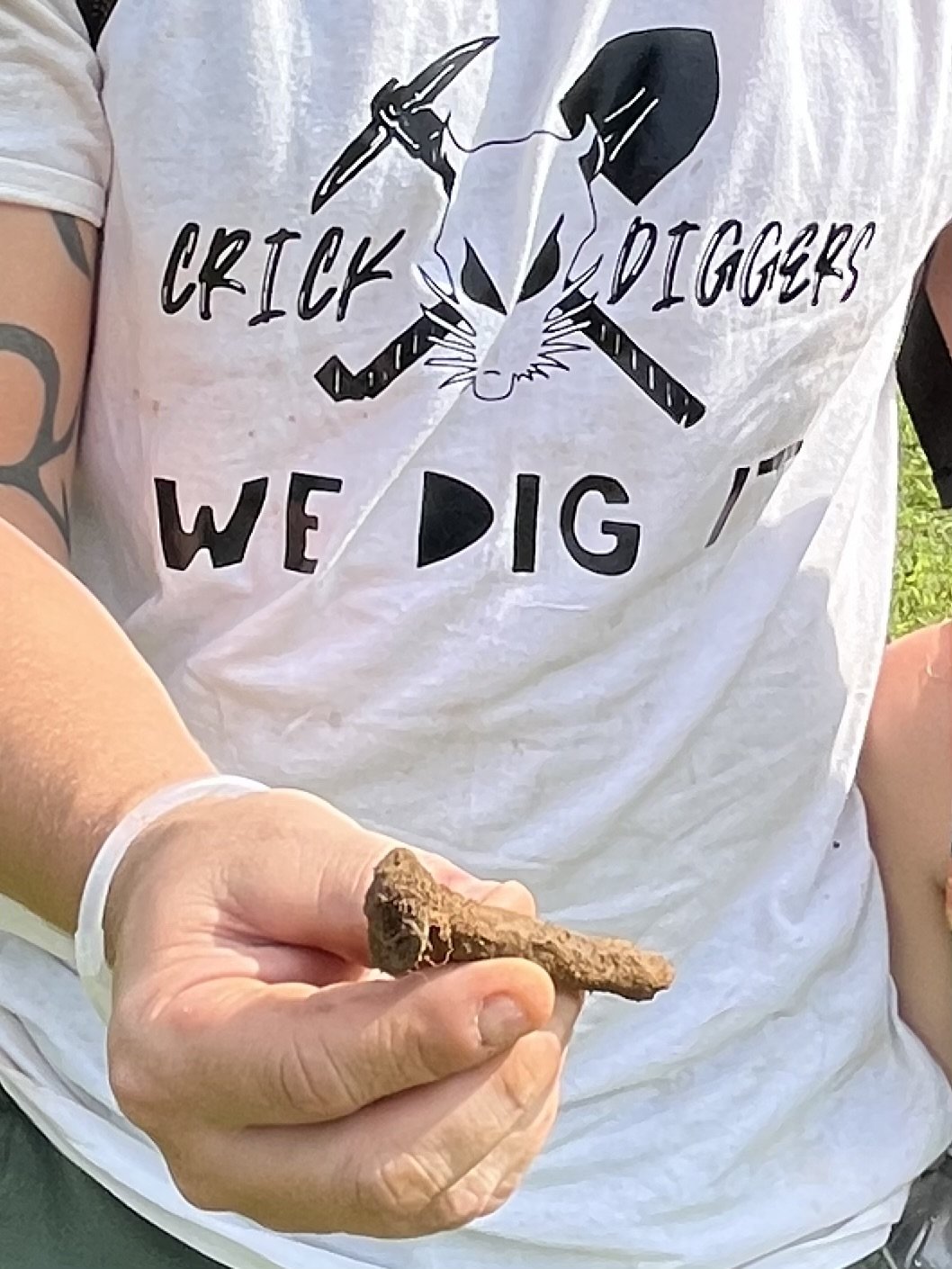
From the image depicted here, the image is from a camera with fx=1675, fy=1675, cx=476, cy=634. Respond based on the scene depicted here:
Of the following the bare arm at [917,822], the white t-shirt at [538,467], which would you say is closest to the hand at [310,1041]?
the white t-shirt at [538,467]

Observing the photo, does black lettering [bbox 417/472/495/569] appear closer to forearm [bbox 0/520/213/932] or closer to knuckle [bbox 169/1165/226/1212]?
forearm [bbox 0/520/213/932]

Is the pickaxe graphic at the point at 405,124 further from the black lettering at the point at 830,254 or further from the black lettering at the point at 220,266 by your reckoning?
the black lettering at the point at 830,254

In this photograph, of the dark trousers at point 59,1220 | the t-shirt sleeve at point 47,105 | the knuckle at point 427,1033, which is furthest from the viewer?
the dark trousers at point 59,1220

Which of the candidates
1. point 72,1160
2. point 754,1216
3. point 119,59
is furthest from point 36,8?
point 754,1216

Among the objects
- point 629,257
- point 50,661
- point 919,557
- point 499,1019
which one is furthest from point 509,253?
point 919,557

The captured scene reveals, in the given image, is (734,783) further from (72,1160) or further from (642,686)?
(72,1160)

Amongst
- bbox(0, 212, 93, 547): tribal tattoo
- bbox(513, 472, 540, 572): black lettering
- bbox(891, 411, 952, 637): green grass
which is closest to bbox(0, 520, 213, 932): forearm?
bbox(0, 212, 93, 547): tribal tattoo

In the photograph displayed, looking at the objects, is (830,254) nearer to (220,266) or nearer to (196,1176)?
(220,266)
